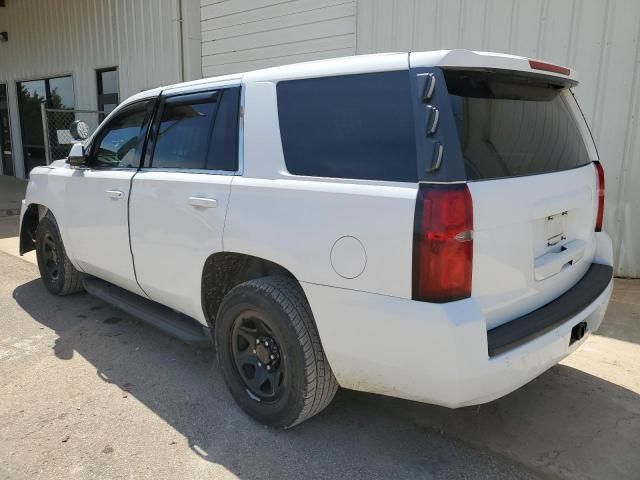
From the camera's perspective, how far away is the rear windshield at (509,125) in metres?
2.25

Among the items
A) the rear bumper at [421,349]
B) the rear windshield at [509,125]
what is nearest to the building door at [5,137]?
the rear bumper at [421,349]

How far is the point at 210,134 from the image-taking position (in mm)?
3217

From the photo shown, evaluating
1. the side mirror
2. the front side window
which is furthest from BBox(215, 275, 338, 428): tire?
the side mirror

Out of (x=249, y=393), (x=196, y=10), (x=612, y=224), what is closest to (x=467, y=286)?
(x=249, y=393)

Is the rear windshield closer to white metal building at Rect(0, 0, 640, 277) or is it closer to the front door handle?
the front door handle

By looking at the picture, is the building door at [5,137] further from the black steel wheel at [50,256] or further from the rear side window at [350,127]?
the rear side window at [350,127]

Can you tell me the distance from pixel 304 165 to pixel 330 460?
149cm

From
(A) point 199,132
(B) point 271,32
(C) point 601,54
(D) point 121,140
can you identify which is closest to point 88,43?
(B) point 271,32

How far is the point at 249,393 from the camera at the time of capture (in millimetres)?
2994

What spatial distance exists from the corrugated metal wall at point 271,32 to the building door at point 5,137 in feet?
28.6

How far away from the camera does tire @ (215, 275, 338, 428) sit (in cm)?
259

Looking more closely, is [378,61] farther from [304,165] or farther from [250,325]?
[250,325]

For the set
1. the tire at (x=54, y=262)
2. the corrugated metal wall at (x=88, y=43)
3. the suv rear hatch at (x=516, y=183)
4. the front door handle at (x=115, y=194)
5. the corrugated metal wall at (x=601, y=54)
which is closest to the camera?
the suv rear hatch at (x=516, y=183)

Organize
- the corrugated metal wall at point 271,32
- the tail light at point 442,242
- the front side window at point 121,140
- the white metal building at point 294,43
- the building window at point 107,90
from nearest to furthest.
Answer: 1. the tail light at point 442,242
2. the front side window at point 121,140
3. the white metal building at point 294,43
4. the corrugated metal wall at point 271,32
5. the building window at point 107,90
